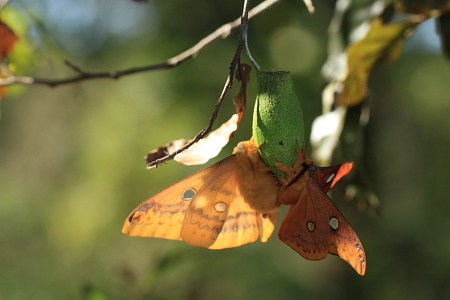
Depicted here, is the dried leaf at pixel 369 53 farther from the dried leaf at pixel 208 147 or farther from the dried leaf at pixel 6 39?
the dried leaf at pixel 6 39

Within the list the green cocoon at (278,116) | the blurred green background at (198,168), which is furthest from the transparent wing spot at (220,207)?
the blurred green background at (198,168)

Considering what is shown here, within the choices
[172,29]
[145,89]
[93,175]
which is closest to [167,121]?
[145,89]

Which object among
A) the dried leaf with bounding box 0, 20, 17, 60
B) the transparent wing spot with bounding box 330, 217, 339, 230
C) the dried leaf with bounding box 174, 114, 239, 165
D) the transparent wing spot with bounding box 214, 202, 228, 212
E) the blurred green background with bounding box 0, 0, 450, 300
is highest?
the dried leaf with bounding box 0, 20, 17, 60

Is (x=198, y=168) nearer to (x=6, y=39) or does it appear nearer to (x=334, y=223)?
(x=6, y=39)

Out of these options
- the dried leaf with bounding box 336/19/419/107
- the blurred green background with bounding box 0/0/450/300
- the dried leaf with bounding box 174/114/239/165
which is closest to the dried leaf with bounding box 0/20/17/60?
the blurred green background with bounding box 0/0/450/300

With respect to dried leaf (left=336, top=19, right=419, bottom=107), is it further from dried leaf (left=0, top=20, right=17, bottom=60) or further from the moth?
dried leaf (left=0, top=20, right=17, bottom=60)

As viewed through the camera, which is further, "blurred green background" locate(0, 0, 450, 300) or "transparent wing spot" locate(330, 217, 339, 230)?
"blurred green background" locate(0, 0, 450, 300)
